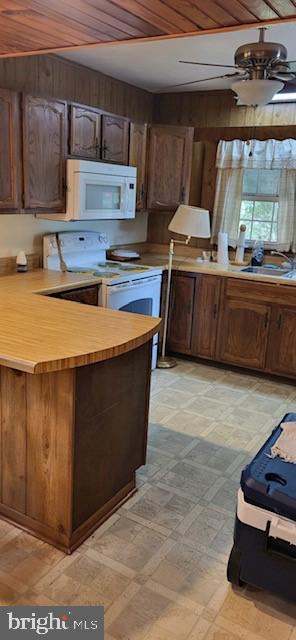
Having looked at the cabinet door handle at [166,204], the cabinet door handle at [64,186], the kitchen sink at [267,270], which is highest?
the cabinet door handle at [64,186]

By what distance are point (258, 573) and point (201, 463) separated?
1024 millimetres

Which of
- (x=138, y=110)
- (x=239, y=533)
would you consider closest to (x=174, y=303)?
(x=138, y=110)

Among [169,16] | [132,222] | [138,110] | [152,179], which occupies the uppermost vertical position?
[138,110]

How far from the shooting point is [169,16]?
1.53 meters

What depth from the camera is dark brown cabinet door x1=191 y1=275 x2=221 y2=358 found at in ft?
13.8

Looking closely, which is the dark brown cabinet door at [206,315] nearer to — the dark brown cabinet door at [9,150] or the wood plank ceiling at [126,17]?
the dark brown cabinet door at [9,150]

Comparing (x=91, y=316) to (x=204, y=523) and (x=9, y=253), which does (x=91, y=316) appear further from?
(x=9, y=253)

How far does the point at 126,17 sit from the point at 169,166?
2846mm

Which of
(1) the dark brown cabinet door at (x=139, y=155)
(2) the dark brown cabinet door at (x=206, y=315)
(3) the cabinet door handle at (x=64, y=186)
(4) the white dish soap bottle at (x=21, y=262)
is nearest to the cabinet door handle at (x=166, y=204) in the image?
(1) the dark brown cabinet door at (x=139, y=155)

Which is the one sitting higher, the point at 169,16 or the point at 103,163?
the point at 169,16

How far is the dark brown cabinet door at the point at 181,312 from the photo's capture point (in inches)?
171

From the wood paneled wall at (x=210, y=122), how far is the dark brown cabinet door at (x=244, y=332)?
3.26 feet

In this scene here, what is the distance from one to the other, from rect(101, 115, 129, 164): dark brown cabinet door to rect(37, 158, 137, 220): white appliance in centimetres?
13

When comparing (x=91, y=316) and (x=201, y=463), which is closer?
(x=91, y=316)
